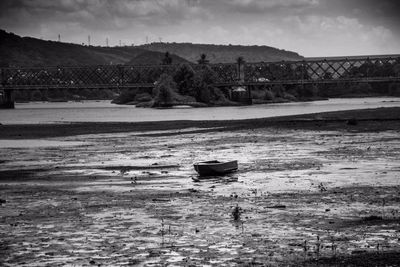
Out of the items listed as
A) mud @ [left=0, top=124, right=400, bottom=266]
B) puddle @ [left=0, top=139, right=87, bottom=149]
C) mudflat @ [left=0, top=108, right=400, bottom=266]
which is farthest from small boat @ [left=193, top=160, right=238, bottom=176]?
puddle @ [left=0, top=139, right=87, bottom=149]

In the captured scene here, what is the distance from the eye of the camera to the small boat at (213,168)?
4306cm

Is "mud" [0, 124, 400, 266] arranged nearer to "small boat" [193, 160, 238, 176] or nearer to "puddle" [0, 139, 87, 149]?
"small boat" [193, 160, 238, 176]

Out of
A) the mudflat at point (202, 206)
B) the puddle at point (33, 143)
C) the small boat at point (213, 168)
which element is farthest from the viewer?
the puddle at point (33, 143)

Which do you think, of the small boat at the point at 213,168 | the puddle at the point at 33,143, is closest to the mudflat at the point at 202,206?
the small boat at the point at 213,168

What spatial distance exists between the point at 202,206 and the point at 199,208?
0.55 meters

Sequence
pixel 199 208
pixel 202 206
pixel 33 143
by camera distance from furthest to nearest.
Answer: pixel 33 143
pixel 202 206
pixel 199 208

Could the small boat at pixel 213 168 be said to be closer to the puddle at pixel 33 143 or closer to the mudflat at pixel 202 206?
the mudflat at pixel 202 206

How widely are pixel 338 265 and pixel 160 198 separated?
1502 cm

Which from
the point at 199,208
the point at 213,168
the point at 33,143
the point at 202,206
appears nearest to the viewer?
the point at 199,208

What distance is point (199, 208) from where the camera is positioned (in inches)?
1243

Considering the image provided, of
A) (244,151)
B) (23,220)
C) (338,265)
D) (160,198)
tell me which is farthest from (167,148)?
(338,265)

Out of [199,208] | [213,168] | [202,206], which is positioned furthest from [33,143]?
[199,208]

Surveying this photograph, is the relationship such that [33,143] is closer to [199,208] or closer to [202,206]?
[202,206]

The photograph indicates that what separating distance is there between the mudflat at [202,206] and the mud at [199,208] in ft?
0.19
